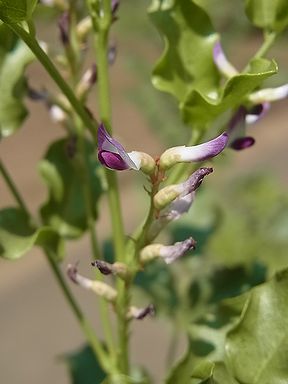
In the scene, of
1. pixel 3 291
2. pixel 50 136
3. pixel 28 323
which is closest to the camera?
pixel 28 323

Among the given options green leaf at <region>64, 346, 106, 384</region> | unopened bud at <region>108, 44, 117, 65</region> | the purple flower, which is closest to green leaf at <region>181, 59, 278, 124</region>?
the purple flower

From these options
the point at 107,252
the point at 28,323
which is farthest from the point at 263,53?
the point at 28,323

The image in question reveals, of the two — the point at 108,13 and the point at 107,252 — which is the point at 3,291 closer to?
the point at 107,252

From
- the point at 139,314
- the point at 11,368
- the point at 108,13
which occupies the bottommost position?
the point at 11,368

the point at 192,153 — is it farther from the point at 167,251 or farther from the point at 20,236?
the point at 20,236

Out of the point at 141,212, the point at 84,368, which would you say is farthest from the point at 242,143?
the point at 141,212

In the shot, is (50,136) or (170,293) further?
(50,136)
